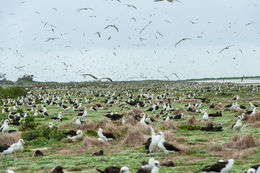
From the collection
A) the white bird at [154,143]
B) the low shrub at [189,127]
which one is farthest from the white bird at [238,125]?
the white bird at [154,143]

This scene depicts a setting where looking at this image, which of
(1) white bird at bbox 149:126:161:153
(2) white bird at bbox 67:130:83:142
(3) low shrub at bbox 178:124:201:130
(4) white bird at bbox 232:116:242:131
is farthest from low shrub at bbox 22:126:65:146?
(4) white bird at bbox 232:116:242:131

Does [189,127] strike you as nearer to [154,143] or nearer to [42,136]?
[154,143]

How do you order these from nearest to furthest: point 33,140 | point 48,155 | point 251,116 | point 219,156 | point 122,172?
point 122,172, point 219,156, point 48,155, point 33,140, point 251,116

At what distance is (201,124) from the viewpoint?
24984mm

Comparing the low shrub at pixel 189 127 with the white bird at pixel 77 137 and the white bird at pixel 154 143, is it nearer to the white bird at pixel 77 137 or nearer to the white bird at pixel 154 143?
the white bird at pixel 77 137

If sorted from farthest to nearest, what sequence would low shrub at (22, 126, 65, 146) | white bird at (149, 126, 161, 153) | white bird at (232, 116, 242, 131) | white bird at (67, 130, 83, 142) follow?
1. white bird at (232, 116, 242, 131)
2. low shrub at (22, 126, 65, 146)
3. white bird at (67, 130, 83, 142)
4. white bird at (149, 126, 161, 153)

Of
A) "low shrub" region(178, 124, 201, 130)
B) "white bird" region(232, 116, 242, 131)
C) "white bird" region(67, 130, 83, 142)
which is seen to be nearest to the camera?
"white bird" region(67, 130, 83, 142)

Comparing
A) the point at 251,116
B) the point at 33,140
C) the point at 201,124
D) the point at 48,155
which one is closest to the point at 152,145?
the point at 48,155

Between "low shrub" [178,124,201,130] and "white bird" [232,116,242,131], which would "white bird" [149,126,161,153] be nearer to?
"white bird" [232,116,242,131]

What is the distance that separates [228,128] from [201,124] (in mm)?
2640

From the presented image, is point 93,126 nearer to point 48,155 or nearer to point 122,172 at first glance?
point 48,155

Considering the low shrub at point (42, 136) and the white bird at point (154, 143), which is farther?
the low shrub at point (42, 136)

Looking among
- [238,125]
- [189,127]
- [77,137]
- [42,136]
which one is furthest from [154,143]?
[42,136]

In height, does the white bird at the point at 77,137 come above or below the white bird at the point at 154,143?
below
